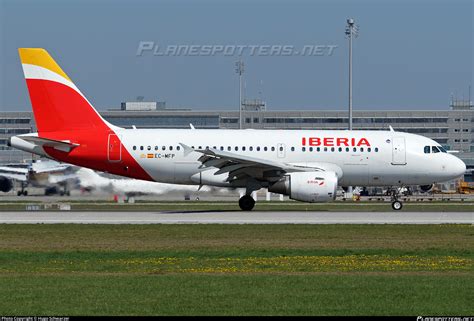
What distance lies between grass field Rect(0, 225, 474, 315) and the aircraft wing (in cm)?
890

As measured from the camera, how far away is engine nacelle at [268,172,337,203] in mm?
42156

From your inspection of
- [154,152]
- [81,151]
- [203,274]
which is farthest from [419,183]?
[203,274]

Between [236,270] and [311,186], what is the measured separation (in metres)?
21.5

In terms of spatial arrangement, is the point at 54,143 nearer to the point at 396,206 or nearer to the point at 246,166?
the point at 246,166

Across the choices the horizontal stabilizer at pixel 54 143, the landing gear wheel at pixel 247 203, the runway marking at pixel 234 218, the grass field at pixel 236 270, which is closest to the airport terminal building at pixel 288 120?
the horizontal stabilizer at pixel 54 143

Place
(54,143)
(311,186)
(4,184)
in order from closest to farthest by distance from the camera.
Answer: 1. (311,186)
2. (54,143)
3. (4,184)

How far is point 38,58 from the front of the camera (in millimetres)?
44875

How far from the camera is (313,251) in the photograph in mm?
25375

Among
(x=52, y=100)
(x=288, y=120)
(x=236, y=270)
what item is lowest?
(x=236, y=270)

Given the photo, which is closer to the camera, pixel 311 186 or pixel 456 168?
pixel 311 186

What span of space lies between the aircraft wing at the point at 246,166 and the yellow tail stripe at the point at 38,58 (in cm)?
772

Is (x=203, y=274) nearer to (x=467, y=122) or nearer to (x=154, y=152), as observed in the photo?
(x=154, y=152)

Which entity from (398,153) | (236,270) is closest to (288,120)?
(398,153)

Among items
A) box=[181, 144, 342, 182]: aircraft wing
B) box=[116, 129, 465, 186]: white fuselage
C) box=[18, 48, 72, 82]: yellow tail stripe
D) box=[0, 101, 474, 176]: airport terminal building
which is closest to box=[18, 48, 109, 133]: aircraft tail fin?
box=[18, 48, 72, 82]: yellow tail stripe
